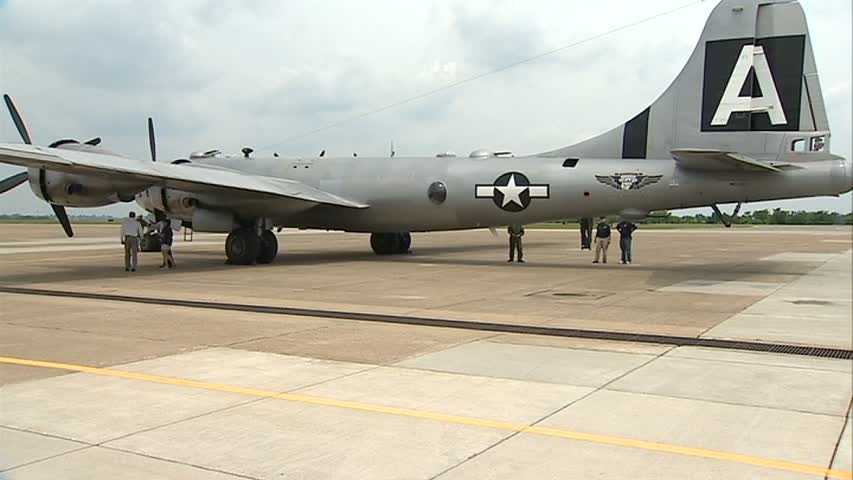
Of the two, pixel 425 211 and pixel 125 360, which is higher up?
pixel 425 211

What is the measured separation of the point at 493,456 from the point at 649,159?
16.1 meters

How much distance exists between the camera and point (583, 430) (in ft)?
19.7

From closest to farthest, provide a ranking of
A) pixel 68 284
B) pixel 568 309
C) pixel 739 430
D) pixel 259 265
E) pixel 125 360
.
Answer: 1. pixel 739 430
2. pixel 125 360
3. pixel 568 309
4. pixel 68 284
5. pixel 259 265

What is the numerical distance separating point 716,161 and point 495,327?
960 centimetres

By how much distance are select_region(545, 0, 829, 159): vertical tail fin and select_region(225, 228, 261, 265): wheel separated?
11.8 meters

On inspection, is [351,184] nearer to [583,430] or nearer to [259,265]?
[259,265]

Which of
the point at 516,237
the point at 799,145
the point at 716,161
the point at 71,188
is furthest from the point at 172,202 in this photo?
the point at 799,145

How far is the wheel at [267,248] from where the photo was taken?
2414 centimetres

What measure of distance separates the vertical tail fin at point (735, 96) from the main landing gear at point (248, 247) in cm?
1161

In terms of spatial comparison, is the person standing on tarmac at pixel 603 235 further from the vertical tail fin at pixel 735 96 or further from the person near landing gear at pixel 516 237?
the vertical tail fin at pixel 735 96

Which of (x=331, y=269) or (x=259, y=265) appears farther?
(x=259, y=265)

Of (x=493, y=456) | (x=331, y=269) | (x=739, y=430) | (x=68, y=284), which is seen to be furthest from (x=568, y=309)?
(x=68, y=284)

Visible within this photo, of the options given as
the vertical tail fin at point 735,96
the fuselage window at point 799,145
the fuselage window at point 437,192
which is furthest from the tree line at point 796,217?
the fuselage window at point 437,192

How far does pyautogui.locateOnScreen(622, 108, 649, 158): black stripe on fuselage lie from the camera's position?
66.6ft
